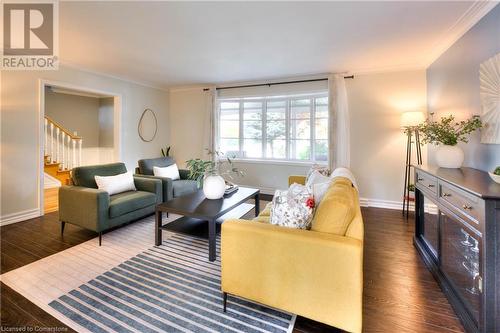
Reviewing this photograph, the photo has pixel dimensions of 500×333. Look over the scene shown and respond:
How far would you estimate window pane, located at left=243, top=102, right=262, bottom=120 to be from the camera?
537cm

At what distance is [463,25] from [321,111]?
2426 millimetres

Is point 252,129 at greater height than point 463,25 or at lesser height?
lesser

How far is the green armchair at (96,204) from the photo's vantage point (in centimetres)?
270

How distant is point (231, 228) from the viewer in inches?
64.1

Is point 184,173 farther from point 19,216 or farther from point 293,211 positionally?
point 293,211

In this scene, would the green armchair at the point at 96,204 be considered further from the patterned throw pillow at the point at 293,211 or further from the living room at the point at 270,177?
the patterned throw pillow at the point at 293,211

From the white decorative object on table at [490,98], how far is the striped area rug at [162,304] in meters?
2.36

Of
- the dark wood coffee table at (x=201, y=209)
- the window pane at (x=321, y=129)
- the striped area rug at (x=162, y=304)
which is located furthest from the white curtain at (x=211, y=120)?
the striped area rug at (x=162, y=304)

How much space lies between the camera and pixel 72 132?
6.45m

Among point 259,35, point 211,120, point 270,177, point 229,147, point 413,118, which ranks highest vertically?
point 259,35

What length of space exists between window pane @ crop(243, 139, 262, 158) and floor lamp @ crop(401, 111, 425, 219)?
278cm

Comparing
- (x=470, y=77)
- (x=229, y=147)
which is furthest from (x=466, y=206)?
(x=229, y=147)

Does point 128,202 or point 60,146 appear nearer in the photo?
point 128,202

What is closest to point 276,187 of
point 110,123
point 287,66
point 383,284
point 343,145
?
point 343,145
